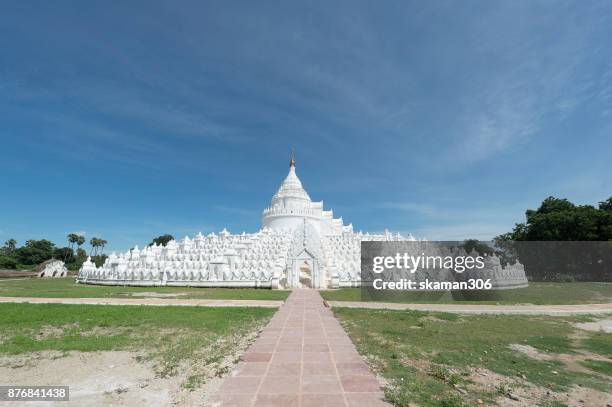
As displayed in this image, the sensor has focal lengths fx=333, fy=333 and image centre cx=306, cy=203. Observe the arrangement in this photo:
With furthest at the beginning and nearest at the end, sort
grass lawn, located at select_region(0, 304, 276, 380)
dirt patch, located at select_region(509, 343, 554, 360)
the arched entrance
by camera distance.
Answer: the arched entrance → dirt patch, located at select_region(509, 343, 554, 360) → grass lawn, located at select_region(0, 304, 276, 380)

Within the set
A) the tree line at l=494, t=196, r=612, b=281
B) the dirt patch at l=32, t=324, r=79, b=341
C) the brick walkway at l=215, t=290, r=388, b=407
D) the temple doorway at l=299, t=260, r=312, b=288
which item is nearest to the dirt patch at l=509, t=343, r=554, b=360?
the brick walkway at l=215, t=290, r=388, b=407

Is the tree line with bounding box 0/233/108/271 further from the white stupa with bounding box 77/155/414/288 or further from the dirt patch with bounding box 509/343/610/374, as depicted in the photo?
the dirt patch with bounding box 509/343/610/374

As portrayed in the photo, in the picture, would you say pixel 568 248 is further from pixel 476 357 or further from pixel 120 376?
pixel 120 376

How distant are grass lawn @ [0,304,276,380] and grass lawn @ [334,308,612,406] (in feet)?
14.7

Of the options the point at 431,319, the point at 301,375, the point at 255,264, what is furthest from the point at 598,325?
the point at 255,264

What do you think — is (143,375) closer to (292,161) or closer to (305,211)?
(305,211)

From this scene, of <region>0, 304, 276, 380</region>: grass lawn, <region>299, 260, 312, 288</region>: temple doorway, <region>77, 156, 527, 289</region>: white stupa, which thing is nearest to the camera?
<region>0, 304, 276, 380</region>: grass lawn

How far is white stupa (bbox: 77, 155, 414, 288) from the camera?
32844mm

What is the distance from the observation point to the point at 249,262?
120ft

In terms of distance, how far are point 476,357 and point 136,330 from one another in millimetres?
11429

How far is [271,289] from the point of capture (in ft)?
101

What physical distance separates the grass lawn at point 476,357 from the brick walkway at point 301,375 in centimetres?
56

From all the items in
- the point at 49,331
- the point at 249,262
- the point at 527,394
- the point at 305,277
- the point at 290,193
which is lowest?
the point at 527,394

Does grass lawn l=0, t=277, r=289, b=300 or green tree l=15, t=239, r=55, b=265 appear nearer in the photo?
grass lawn l=0, t=277, r=289, b=300
